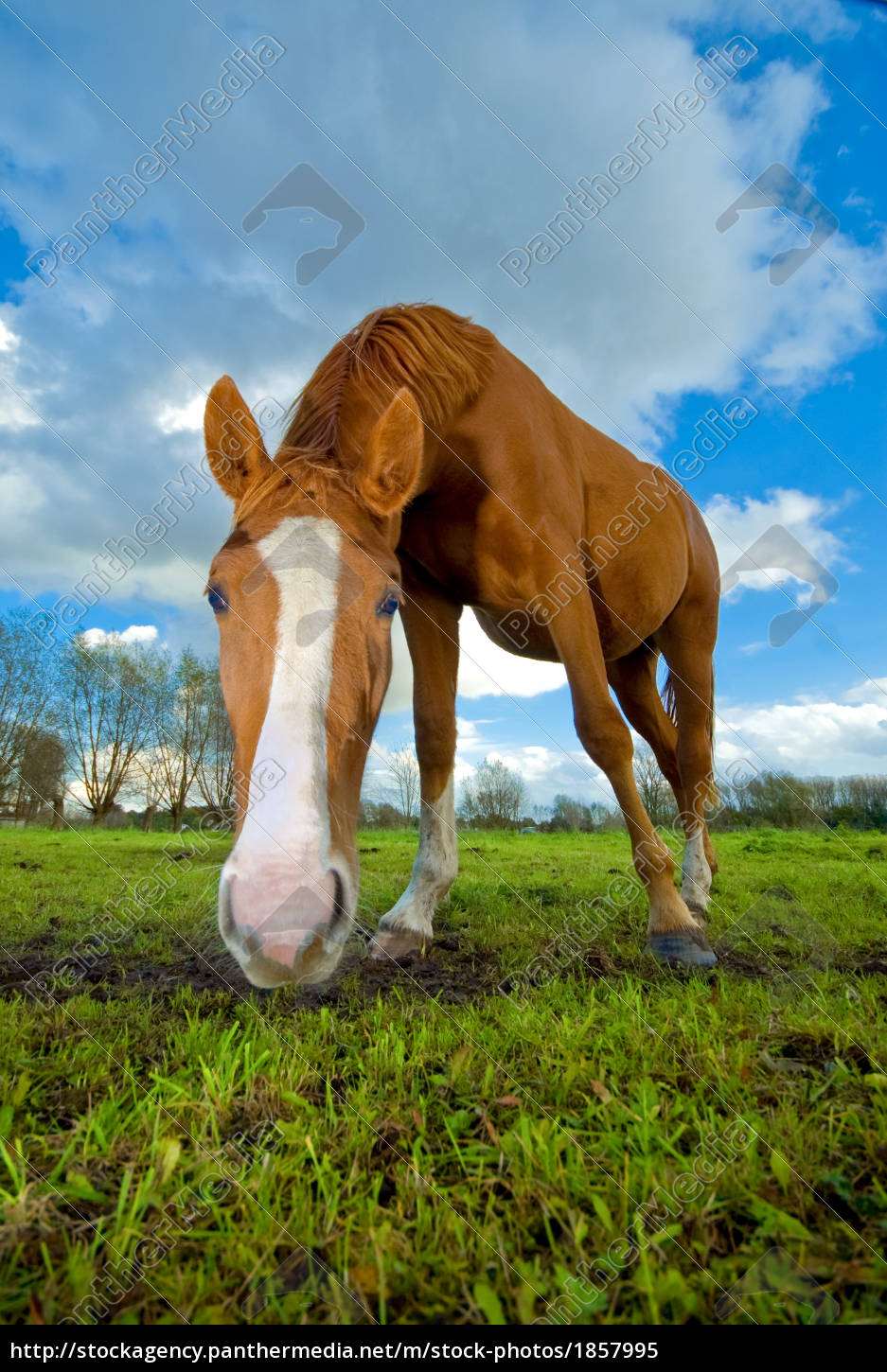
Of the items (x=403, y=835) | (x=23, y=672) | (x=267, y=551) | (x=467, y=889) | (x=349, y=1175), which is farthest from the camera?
(x=403, y=835)

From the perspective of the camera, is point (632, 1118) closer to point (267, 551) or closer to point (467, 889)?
point (267, 551)

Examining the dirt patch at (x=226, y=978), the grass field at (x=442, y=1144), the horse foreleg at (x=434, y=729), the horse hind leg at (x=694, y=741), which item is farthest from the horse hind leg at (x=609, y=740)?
the horse hind leg at (x=694, y=741)

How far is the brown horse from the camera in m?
2.08

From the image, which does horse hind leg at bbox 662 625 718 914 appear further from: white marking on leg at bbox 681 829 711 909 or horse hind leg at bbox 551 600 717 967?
horse hind leg at bbox 551 600 717 967

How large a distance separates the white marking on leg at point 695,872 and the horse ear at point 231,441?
4.75 m

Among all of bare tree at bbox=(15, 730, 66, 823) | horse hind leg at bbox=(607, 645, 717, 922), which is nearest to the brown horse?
A: horse hind leg at bbox=(607, 645, 717, 922)

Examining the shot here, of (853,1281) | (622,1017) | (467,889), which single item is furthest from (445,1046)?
(467,889)

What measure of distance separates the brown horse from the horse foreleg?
0.05 feet

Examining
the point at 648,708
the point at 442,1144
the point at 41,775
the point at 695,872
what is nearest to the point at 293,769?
the point at 442,1144

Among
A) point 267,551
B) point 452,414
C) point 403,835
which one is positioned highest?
point 452,414

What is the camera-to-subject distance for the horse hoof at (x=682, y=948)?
3.52 metres

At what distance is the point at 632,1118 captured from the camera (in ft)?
5.41

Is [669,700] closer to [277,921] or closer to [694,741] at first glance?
[694,741]
